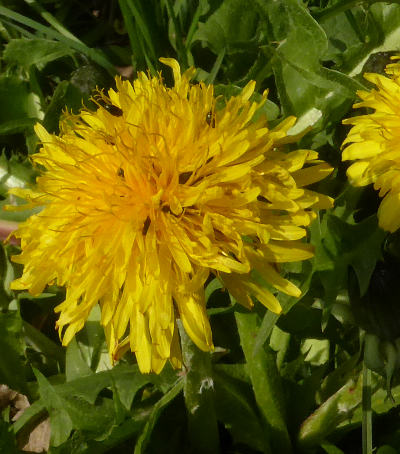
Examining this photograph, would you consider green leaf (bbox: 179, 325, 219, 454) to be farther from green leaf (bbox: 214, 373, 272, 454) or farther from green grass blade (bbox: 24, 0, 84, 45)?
green grass blade (bbox: 24, 0, 84, 45)

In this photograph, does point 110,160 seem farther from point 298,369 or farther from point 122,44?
point 122,44

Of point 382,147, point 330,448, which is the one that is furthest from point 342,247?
point 330,448

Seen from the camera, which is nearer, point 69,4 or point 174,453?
point 174,453

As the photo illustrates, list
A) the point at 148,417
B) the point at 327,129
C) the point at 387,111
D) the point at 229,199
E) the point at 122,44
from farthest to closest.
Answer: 1. the point at 122,44
2. the point at 327,129
3. the point at 148,417
4. the point at 387,111
5. the point at 229,199

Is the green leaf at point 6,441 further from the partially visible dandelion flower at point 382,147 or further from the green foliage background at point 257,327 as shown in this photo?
the partially visible dandelion flower at point 382,147

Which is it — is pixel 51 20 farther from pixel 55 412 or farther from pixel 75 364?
pixel 55 412

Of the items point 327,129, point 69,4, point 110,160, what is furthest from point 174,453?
point 69,4

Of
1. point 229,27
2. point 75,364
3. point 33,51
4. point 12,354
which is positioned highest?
point 33,51
